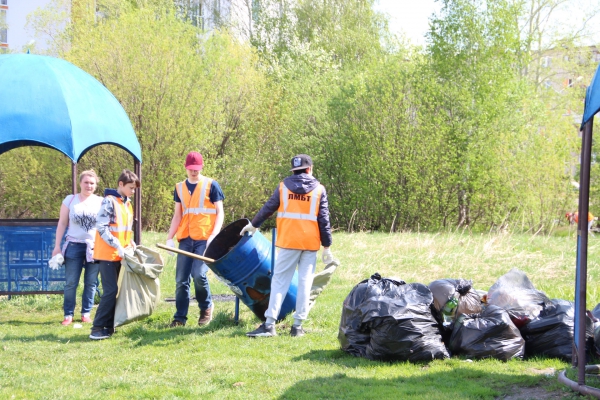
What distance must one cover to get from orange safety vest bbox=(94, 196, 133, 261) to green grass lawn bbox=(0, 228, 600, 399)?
87 centimetres

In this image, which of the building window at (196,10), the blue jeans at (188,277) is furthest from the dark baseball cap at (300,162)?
the building window at (196,10)

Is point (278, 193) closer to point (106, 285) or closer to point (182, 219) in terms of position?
point (182, 219)

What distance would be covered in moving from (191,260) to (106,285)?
3.12 feet

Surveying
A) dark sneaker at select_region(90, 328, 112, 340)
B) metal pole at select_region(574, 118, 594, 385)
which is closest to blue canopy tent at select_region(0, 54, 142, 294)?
dark sneaker at select_region(90, 328, 112, 340)

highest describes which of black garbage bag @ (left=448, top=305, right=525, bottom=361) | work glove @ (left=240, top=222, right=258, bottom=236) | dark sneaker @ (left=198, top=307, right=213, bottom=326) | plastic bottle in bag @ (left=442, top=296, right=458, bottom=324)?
work glove @ (left=240, top=222, right=258, bottom=236)

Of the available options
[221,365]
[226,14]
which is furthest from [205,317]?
[226,14]

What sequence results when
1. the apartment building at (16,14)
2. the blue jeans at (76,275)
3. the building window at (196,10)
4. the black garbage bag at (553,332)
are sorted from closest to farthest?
the black garbage bag at (553,332), the blue jeans at (76,275), the building window at (196,10), the apartment building at (16,14)

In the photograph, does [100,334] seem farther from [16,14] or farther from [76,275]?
[16,14]

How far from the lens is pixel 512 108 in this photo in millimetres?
23125

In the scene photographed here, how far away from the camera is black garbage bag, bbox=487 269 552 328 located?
242 inches

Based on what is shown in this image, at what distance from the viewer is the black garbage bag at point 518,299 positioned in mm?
6148

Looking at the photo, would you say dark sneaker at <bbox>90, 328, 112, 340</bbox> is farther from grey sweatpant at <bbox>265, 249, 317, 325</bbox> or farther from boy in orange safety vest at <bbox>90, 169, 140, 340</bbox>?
grey sweatpant at <bbox>265, 249, 317, 325</bbox>

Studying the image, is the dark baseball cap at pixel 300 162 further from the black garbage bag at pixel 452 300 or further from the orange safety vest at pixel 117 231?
the orange safety vest at pixel 117 231

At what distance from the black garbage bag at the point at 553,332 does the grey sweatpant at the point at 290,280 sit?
215 centimetres
